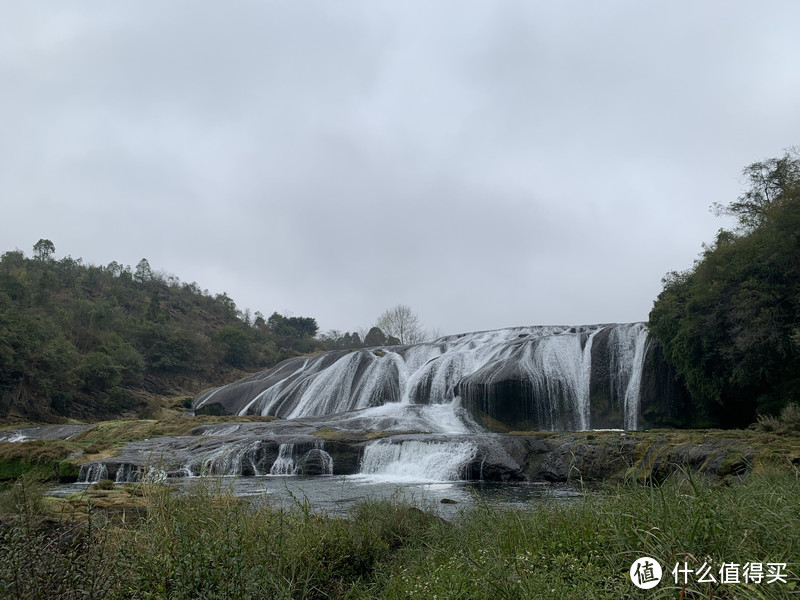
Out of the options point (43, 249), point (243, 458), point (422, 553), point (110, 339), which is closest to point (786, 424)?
point (422, 553)

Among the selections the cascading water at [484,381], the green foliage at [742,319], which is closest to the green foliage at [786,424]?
the green foliage at [742,319]

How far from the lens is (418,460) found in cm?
1481

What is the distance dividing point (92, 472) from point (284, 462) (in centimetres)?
525

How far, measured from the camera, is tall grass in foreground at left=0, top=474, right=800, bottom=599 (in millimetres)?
2961

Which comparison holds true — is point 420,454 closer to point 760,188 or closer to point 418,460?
point 418,460

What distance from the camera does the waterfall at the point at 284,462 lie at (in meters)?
16.0

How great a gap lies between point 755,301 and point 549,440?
889cm

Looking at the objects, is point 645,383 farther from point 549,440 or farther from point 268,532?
point 268,532

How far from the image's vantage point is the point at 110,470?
47.8 feet

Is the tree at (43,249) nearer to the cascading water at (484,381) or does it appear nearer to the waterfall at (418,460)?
the cascading water at (484,381)

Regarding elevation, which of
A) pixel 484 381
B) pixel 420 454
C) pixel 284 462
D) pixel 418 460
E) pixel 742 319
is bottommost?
pixel 284 462

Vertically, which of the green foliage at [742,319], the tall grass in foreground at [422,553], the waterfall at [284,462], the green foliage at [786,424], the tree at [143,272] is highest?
the tree at [143,272]

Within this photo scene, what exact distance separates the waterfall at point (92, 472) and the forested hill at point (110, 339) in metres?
25.1

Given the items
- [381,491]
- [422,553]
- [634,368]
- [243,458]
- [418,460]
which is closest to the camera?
[422,553]
